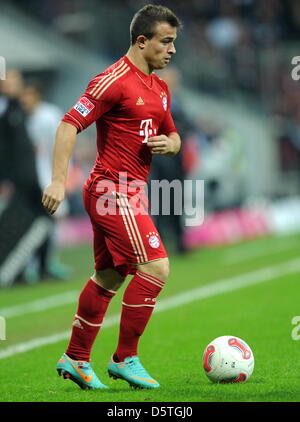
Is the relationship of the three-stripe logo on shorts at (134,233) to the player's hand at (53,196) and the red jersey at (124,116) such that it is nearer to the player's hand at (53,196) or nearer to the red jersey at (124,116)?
the red jersey at (124,116)

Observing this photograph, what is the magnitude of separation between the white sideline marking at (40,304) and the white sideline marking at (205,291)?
3.07ft

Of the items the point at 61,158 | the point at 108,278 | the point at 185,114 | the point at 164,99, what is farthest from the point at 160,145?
the point at 185,114

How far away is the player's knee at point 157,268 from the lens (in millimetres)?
5270

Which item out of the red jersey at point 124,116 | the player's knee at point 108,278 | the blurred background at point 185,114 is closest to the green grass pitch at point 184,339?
the player's knee at point 108,278

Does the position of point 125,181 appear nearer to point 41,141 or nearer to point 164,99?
point 164,99

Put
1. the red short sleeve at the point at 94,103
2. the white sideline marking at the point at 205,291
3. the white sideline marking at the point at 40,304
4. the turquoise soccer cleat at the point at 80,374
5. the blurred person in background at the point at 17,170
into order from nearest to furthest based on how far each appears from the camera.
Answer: the red short sleeve at the point at 94,103
the turquoise soccer cleat at the point at 80,374
the white sideline marking at the point at 205,291
the white sideline marking at the point at 40,304
the blurred person in background at the point at 17,170

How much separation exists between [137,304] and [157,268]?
0.24 m

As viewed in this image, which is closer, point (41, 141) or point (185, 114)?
point (41, 141)

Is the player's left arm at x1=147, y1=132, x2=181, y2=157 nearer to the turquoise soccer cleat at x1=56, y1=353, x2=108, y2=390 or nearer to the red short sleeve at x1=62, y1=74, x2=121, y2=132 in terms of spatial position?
the red short sleeve at x1=62, y1=74, x2=121, y2=132

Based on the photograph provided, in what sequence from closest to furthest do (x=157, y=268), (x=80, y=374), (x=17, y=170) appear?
(x=157, y=268)
(x=80, y=374)
(x=17, y=170)

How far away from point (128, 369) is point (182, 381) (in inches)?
18.3

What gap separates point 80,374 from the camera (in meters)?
5.48

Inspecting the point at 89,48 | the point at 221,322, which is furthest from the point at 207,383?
the point at 89,48
